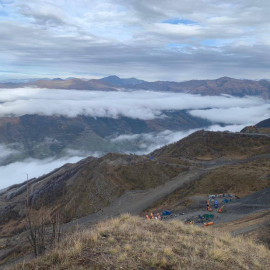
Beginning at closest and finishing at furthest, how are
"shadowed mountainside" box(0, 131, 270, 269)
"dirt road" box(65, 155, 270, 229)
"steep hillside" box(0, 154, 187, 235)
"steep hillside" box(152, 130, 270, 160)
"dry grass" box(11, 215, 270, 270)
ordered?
"dry grass" box(11, 215, 270, 270) < "dirt road" box(65, 155, 270, 229) < "shadowed mountainside" box(0, 131, 270, 269) < "steep hillside" box(0, 154, 187, 235) < "steep hillside" box(152, 130, 270, 160)

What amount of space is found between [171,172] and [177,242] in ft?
124

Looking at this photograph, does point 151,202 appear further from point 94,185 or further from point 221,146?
point 221,146

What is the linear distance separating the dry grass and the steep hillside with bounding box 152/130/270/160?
4820 centimetres

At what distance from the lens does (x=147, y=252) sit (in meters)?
8.27

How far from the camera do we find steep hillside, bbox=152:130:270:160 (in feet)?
187

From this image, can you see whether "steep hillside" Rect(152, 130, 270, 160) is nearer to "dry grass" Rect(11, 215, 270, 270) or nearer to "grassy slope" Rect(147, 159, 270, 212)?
"grassy slope" Rect(147, 159, 270, 212)

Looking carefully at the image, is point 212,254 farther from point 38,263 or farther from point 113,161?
point 113,161

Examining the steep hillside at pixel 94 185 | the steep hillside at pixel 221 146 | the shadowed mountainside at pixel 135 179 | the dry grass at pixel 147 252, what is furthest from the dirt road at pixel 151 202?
the dry grass at pixel 147 252

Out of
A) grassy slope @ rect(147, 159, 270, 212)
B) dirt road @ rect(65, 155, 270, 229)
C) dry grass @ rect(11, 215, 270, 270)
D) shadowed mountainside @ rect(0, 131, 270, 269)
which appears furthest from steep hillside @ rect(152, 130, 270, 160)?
dry grass @ rect(11, 215, 270, 270)

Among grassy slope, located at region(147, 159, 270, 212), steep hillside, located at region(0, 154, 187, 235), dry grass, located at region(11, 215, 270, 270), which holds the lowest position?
steep hillside, located at region(0, 154, 187, 235)

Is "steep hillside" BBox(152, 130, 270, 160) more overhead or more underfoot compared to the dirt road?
more overhead

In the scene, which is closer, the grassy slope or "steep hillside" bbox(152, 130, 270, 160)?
the grassy slope

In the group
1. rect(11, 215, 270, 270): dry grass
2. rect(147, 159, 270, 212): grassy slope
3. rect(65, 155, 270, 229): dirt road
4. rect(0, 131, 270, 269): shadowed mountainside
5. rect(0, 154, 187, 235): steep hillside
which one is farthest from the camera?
rect(0, 154, 187, 235): steep hillside

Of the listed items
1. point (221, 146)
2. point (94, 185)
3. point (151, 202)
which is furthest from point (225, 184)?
point (221, 146)
